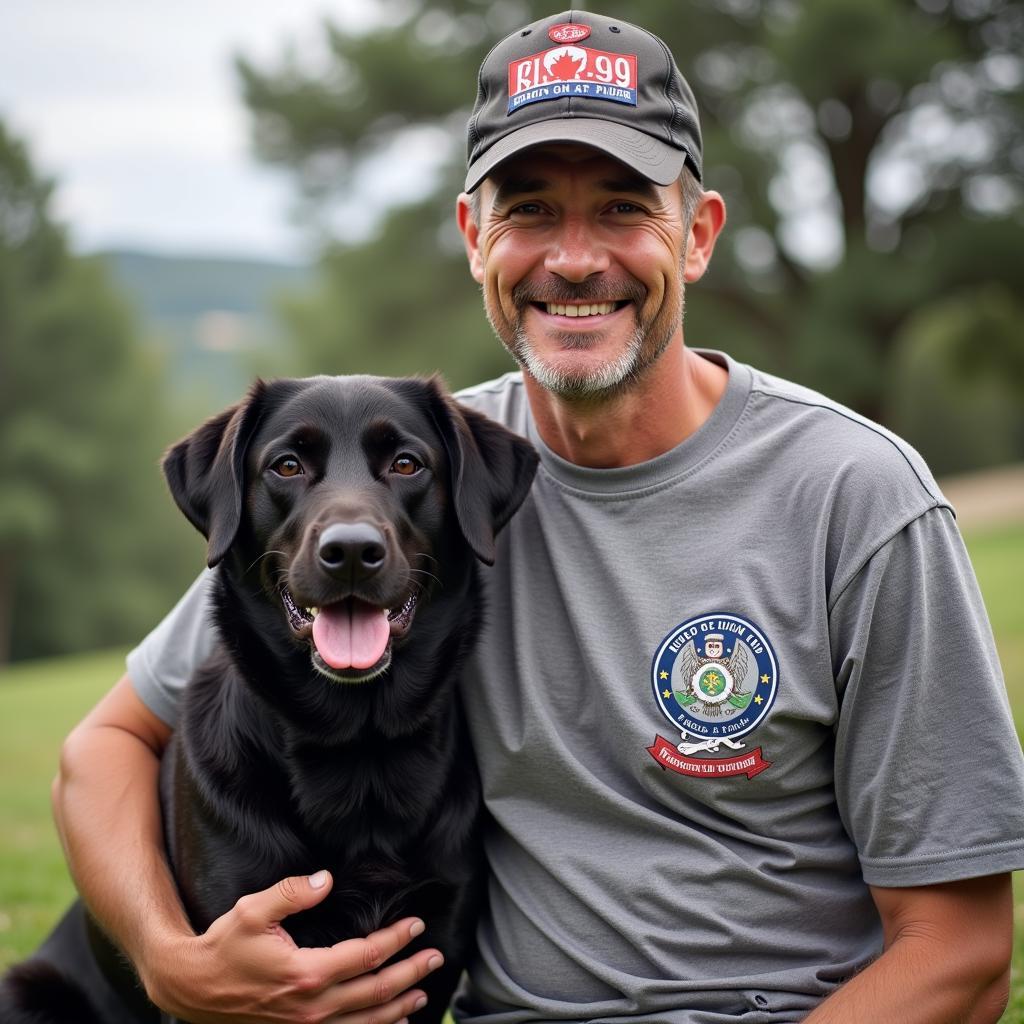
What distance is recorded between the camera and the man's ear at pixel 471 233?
119 inches

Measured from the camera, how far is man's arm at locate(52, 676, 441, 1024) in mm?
2379

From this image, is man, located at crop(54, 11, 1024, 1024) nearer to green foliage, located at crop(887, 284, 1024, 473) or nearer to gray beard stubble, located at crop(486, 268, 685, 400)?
gray beard stubble, located at crop(486, 268, 685, 400)

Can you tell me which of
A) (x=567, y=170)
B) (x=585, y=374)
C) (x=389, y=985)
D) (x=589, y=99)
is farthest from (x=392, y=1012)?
(x=589, y=99)

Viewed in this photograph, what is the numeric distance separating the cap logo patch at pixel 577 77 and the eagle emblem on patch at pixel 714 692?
44.6 inches

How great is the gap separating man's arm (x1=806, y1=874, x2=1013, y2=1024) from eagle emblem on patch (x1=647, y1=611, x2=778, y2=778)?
392mm

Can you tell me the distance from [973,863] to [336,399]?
5.24 feet

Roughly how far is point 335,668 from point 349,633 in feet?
0.30

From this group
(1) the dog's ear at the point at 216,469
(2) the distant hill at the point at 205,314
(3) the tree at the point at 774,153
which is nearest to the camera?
(1) the dog's ear at the point at 216,469

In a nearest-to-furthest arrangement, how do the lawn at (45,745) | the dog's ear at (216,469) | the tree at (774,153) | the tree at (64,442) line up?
the dog's ear at (216,469) < the lawn at (45,745) < the tree at (774,153) < the tree at (64,442)

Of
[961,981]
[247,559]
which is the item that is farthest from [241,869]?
[961,981]

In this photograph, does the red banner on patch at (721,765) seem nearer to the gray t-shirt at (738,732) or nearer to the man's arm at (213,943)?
the gray t-shirt at (738,732)

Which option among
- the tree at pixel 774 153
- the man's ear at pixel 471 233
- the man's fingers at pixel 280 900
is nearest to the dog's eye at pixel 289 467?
the man's ear at pixel 471 233

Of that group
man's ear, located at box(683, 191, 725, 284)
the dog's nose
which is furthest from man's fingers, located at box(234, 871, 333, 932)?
man's ear, located at box(683, 191, 725, 284)

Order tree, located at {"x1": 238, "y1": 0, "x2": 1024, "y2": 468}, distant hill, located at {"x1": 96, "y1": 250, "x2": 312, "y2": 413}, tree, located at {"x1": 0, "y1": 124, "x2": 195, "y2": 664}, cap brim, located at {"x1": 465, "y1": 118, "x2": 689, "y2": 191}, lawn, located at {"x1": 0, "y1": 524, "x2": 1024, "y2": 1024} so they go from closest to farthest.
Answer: cap brim, located at {"x1": 465, "y1": 118, "x2": 689, "y2": 191} → lawn, located at {"x1": 0, "y1": 524, "x2": 1024, "y2": 1024} → tree, located at {"x1": 238, "y1": 0, "x2": 1024, "y2": 468} → tree, located at {"x1": 0, "y1": 124, "x2": 195, "y2": 664} → distant hill, located at {"x1": 96, "y1": 250, "x2": 312, "y2": 413}
